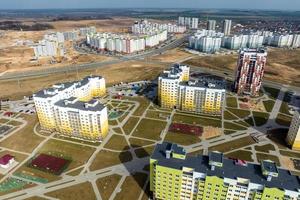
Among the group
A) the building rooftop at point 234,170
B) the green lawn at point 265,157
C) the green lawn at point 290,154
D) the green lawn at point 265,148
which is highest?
the building rooftop at point 234,170

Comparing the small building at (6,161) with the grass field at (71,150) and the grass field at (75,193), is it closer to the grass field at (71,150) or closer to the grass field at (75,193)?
the grass field at (71,150)

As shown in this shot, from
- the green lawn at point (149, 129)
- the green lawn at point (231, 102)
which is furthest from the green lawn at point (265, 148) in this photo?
the green lawn at point (149, 129)

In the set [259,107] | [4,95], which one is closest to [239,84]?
[259,107]

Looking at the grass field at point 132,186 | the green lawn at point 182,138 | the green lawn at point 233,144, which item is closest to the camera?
the grass field at point 132,186

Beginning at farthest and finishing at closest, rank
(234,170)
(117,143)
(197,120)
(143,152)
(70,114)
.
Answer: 1. (197,120)
2. (117,143)
3. (70,114)
4. (143,152)
5. (234,170)

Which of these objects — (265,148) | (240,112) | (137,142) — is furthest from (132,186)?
(240,112)

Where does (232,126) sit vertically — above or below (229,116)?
below

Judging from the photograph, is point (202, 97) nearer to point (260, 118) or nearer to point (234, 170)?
point (260, 118)
